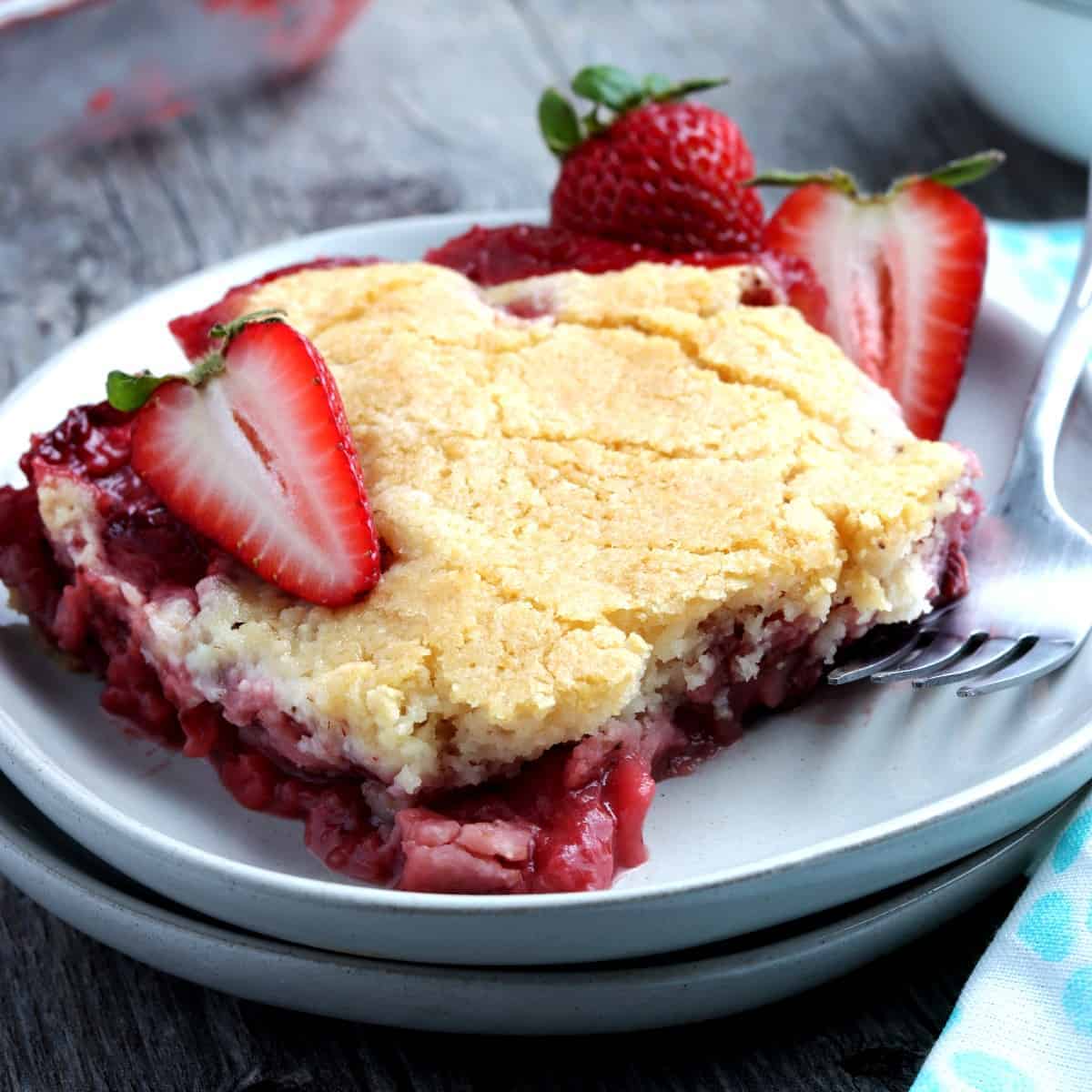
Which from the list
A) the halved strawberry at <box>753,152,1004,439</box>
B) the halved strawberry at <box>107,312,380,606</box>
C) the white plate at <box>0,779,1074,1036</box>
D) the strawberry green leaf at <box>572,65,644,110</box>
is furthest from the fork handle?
the halved strawberry at <box>107,312,380,606</box>

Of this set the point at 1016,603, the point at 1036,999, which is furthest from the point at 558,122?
the point at 1036,999

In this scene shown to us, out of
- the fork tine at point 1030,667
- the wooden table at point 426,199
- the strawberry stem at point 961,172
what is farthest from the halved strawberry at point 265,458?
the strawberry stem at point 961,172

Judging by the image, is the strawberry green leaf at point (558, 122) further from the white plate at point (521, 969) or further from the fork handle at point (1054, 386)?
the white plate at point (521, 969)

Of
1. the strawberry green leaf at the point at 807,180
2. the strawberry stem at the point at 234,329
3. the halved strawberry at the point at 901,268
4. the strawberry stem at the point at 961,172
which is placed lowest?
the halved strawberry at the point at 901,268

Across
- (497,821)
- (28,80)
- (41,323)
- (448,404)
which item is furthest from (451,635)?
(28,80)

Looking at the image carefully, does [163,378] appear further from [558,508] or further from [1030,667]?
[1030,667]

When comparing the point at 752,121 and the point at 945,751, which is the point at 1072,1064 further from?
the point at 752,121
